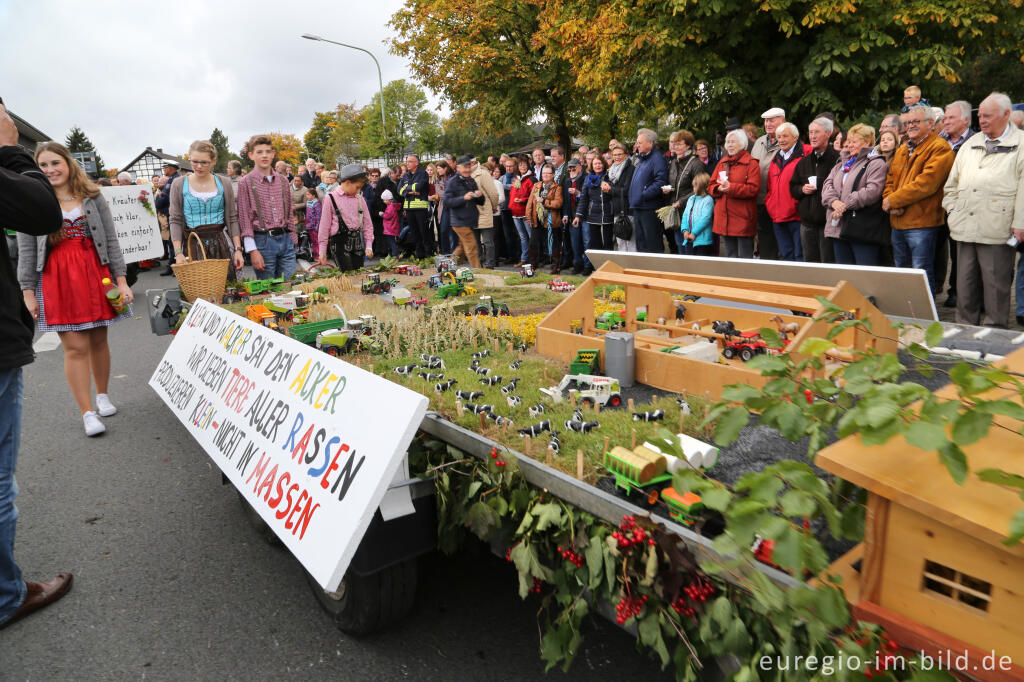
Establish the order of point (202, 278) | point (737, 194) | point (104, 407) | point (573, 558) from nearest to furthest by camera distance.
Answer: point (573, 558) < point (202, 278) < point (104, 407) < point (737, 194)

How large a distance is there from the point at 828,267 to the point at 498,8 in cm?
2373

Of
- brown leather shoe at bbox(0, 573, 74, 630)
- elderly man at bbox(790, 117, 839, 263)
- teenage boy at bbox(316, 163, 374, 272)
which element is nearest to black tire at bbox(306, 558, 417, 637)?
brown leather shoe at bbox(0, 573, 74, 630)

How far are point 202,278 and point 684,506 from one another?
15.9 feet

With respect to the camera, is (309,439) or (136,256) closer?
(309,439)

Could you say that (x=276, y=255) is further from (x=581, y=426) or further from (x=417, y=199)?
(x=417, y=199)

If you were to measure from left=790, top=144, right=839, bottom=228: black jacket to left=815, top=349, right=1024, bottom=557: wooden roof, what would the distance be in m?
5.81

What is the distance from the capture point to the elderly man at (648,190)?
340 inches

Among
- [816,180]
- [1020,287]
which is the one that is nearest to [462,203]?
[816,180]

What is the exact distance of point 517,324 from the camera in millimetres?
4355

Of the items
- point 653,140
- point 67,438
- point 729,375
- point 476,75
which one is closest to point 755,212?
point 653,140

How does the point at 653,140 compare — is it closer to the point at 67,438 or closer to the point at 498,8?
the point at 67,438

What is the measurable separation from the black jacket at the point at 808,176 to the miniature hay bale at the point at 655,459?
5.78m

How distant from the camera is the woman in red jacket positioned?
24.0ft

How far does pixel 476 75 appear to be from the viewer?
24312 mm
